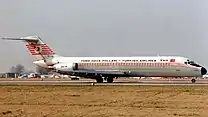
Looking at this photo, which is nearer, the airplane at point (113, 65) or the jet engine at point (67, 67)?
the airplane at point (113, 65)

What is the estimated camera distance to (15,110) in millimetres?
18375

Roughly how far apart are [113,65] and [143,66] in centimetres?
429

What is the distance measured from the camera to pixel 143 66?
51.9 m

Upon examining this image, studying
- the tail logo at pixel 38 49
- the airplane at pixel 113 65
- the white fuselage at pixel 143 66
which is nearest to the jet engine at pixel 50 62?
the airplane at pixel 113 65

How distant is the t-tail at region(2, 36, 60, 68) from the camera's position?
197 feet

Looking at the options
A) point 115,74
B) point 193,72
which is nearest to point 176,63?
point 193,72

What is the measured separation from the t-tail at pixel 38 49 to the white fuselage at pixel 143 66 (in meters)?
4.39

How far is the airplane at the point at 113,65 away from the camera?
51094 mm

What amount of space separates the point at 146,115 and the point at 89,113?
2418 mm

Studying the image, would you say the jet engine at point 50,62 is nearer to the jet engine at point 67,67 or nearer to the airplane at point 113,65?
the airplane at point 113,65

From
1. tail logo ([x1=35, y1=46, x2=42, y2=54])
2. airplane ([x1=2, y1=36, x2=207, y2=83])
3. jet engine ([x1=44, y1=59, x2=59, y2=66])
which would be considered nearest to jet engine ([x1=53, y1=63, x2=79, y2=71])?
airplane ([x1=2, y1=36, x2=207, y2=83])

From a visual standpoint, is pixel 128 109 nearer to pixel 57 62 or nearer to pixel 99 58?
pixel 99 58

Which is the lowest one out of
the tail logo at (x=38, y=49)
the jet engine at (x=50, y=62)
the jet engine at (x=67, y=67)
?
the jet engine at (x=67, y=67)

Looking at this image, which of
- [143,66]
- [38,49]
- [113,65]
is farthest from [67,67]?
[143,66]
